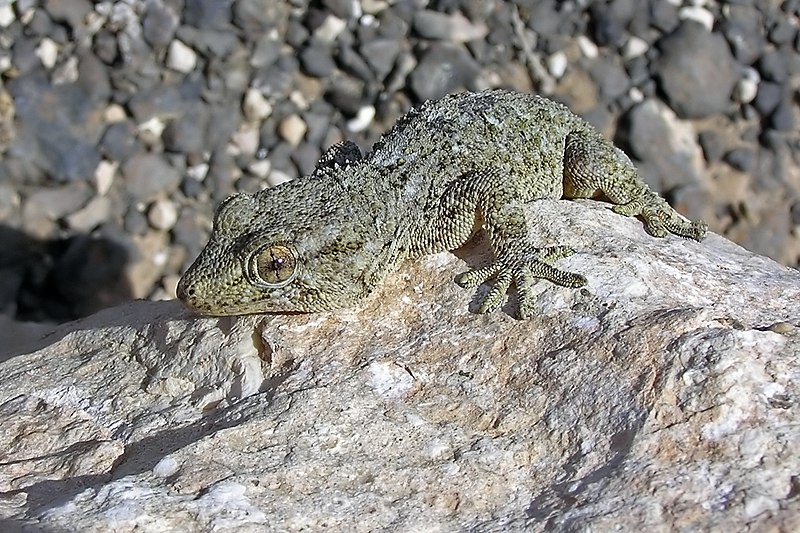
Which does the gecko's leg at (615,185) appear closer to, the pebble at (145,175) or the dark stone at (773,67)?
the dark stone at (773,67)

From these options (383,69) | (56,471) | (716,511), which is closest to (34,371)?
(56,471)

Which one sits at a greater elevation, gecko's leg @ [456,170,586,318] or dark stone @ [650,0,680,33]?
gecko's leg @ [456,170,586,318]

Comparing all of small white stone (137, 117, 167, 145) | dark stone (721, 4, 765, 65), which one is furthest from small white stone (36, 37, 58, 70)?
dark stone (721, 4, 765, 65)

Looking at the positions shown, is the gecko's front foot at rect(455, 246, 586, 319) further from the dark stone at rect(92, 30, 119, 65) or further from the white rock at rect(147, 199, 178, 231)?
the dark stone at rect(92, 30, 119, 65)

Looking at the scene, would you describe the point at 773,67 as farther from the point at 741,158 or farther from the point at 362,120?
the point at 362,120

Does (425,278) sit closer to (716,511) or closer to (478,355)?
(478,355)

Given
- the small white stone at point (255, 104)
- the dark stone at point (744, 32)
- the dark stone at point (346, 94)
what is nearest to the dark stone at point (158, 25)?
the small white stone at point (255, 104)

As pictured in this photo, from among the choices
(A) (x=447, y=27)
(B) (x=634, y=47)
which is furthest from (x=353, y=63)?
(B) (x=634, y=47)
